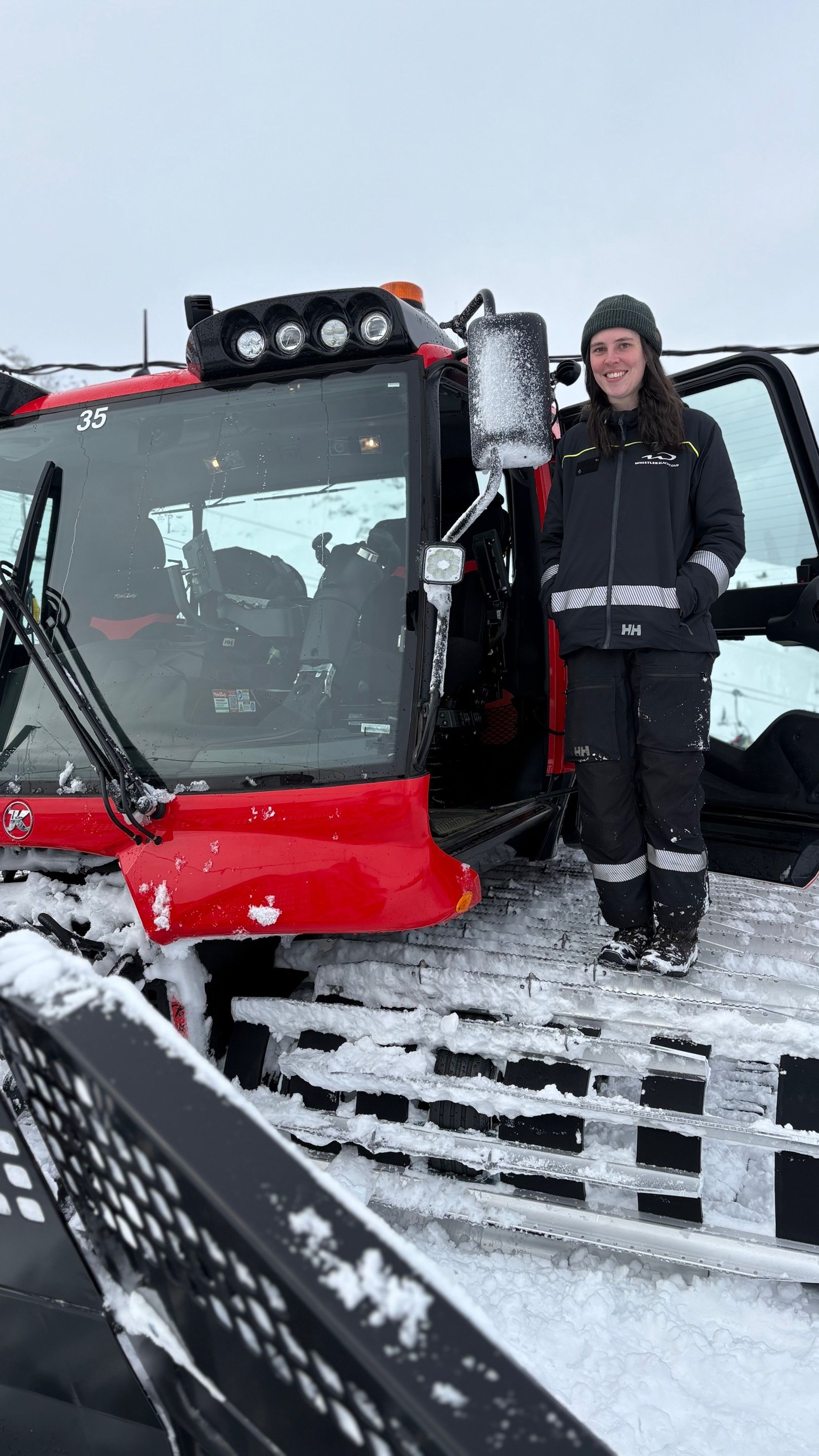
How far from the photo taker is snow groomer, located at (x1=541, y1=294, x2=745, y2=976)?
8.72 ft

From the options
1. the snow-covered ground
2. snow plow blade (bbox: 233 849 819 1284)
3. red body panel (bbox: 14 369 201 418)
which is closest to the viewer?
the snow-covered ground

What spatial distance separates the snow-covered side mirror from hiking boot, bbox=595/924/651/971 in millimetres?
1460

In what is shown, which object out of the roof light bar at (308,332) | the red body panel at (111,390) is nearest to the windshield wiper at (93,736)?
the red body panel at (111,390)

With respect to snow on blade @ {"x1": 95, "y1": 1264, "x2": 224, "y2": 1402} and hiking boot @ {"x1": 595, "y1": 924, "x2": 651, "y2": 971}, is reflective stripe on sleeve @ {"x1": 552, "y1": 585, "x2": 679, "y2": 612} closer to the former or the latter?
hiking boot @ {"x1": 595, "y1": 924, "x2": 651, "y2": 971}

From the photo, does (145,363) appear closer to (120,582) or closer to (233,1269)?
(120,582)

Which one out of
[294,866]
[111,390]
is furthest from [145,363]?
[294,866]

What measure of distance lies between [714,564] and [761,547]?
1429mm

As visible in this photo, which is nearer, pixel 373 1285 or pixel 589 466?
pixel 373 1285

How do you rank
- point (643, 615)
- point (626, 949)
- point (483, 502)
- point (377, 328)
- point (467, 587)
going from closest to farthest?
point (483, 502) → point (377, 328) → point (643, 615) → point (626, 949) → point (467, 587)

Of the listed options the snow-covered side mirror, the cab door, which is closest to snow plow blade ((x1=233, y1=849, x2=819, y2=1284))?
the cab door

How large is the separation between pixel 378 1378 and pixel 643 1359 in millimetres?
1493

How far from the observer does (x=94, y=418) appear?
2.81m

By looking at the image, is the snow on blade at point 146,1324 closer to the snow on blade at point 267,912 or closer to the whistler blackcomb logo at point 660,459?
the snow on blade at point 267,912

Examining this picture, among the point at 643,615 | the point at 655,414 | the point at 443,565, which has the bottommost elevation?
the point at 643,615
